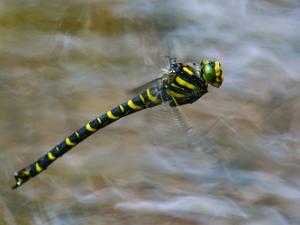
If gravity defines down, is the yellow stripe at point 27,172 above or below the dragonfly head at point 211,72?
below

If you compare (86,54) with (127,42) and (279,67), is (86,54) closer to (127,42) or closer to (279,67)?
(127,42)

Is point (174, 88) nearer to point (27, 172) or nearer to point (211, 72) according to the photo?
point (211, 72)

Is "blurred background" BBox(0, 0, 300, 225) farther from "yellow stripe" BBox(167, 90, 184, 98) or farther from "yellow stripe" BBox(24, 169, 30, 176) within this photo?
"yellow stripe" BBox(24, 169, 30, 176)

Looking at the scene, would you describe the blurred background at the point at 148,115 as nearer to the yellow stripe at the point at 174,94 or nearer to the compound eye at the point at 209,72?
the yellow stripe at the point at 174,94

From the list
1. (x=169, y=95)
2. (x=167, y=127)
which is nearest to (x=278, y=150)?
(x=167, y=127)

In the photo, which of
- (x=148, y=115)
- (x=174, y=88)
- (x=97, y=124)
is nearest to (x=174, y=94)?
(x=174, y=88)

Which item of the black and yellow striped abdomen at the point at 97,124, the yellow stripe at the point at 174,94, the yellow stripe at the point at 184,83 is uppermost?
the yellow stripe at the point at 184,83

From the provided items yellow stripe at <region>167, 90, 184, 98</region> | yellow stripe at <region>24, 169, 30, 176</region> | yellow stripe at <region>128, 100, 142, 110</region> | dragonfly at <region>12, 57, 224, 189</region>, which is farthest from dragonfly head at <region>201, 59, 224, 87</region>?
yellow stripe at <region>24, 169, 30, 176</region>

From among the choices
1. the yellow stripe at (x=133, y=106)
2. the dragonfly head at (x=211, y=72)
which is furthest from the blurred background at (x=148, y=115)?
the dragonfly head at (x=211, y=72)
